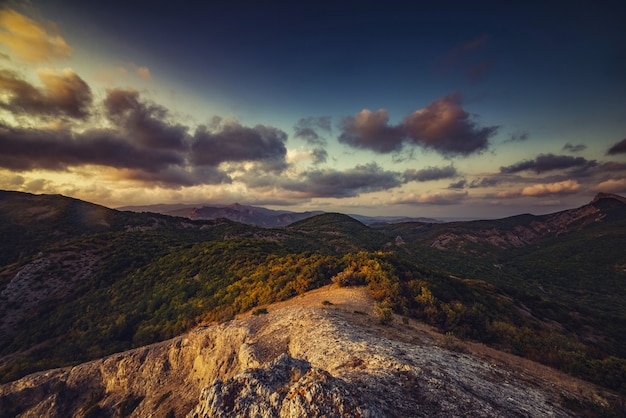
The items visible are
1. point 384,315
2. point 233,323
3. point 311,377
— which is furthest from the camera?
point 233,323

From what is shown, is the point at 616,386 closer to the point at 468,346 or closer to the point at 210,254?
the point at 468,346

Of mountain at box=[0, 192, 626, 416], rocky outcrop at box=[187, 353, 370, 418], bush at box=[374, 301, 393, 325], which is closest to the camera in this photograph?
rocky outcrop at box=[187, 353, 370, 418]

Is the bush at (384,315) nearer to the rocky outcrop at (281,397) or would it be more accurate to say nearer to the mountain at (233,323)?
the mountain at (233,323)

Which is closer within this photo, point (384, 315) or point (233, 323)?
point (384, 315)

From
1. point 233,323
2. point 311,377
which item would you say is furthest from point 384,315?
point 311,377

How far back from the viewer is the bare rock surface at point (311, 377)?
21.8ft

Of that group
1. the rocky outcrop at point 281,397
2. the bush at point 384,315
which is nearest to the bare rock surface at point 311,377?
the rocky outcrop at point 281,397

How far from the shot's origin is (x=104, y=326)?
31.6 meters

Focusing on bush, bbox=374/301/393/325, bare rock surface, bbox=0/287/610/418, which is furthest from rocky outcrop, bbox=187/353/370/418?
bush, bbox=374/301/393/325

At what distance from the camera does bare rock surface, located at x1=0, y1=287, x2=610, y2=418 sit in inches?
262

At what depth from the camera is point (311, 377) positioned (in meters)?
6.48

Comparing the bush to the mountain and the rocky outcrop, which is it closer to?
the mountain

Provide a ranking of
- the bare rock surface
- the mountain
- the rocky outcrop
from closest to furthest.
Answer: the rocky outcrop → the bare rock surface → the mountain

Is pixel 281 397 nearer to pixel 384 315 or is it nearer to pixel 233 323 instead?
pixel 384 315
